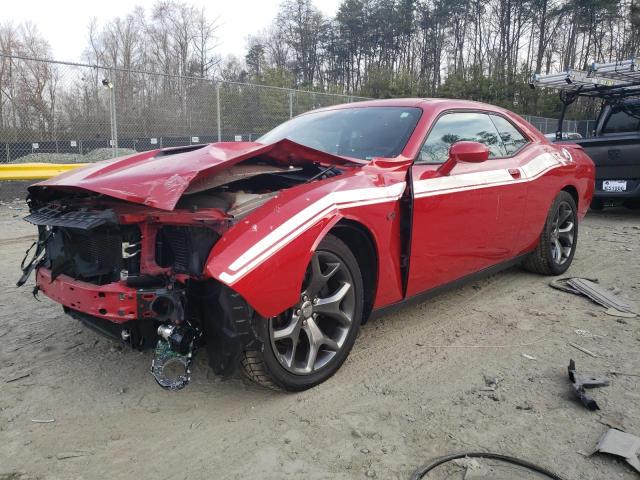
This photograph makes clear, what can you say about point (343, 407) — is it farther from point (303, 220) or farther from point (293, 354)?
point (303, 220)

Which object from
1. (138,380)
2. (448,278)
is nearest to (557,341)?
(448,278)

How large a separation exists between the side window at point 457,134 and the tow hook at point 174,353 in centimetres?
183

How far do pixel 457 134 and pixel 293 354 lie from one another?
209 centimetres

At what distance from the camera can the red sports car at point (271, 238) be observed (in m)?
2.20

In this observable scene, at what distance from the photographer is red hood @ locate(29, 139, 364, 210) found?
212cm

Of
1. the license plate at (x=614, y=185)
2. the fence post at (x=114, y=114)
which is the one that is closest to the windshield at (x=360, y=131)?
the license plate at (x=614, y=185)

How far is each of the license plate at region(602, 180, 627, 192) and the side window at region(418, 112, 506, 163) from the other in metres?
4.97

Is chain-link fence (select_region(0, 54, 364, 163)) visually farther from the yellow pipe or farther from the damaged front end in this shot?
the damaged front end

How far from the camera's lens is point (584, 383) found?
2590 mm

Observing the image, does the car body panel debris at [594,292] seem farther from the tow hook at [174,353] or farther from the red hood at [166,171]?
the tow hook at [174,353]

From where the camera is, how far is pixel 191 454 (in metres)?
2.08

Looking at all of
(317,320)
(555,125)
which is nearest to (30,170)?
(317,320)

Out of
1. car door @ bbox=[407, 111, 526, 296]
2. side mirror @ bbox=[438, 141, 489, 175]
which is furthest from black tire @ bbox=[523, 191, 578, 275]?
side mirror @ bbox=[438, 141, 489, 175]

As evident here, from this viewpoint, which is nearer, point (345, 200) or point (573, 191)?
point (345, 200)
